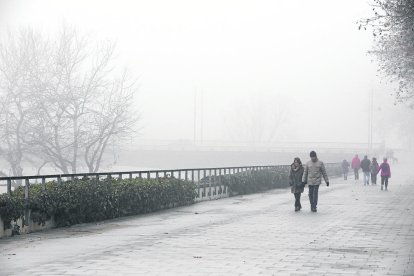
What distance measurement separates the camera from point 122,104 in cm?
4497

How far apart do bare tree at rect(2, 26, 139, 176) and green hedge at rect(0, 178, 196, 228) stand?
64.8 ft

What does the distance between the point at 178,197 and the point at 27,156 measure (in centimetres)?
2098

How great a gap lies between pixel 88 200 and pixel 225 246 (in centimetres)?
607

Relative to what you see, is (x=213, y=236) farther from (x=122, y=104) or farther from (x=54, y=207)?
(x=122, y=104)

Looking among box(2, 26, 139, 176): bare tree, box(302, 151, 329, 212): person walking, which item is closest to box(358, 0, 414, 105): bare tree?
box(302, 151, 329, 212): person walking

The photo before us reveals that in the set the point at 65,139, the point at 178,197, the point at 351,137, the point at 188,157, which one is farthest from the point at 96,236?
the point at 351,137

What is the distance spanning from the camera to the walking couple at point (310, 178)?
21.7m

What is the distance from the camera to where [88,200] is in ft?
59.1

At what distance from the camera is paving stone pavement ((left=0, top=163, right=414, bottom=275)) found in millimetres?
10266

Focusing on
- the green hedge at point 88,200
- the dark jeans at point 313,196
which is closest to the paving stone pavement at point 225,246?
the green hedge at point 88,200

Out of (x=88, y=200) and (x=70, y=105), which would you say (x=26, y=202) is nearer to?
(x=88, y=200)

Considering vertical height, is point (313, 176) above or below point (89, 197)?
above

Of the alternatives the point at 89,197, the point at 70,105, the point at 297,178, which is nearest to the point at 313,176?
the point at 297,178

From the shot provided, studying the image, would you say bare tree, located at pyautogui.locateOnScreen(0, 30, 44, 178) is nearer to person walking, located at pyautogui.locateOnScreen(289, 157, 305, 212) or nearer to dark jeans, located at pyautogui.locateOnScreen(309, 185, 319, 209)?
person walking, located at pyautogui.locateOnScreen(289, 157, 305, 212)
